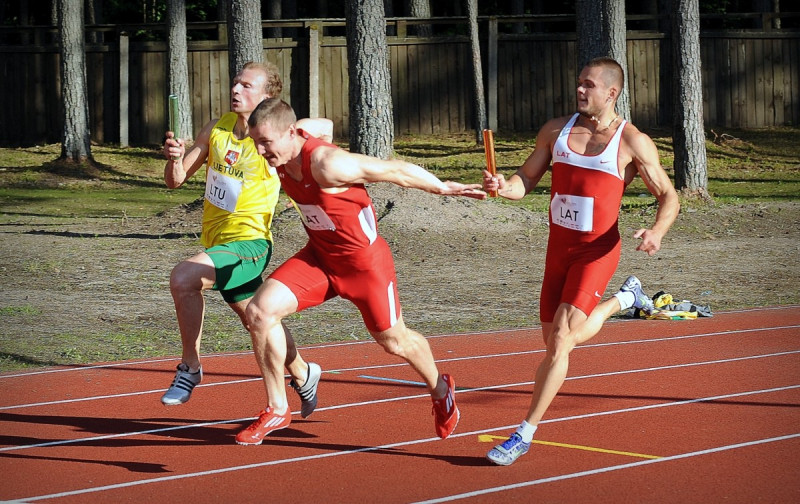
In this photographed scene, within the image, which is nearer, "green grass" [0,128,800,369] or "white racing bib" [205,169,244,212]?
"white racing bib" [205,169,244,212]

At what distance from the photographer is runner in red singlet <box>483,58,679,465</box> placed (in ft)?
18.9

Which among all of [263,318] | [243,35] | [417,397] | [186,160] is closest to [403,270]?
[243,35]

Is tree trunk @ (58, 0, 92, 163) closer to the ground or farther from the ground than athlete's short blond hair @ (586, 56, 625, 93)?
farther from the ground

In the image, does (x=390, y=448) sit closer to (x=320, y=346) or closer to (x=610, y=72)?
(x=610, y=72)

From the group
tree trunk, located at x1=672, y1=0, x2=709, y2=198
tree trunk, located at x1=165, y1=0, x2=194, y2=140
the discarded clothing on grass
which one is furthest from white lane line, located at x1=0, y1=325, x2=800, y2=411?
tree trunk, located at x1=165, y1=0, x2=194, y2=140

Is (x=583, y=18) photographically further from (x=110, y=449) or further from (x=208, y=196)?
(x=110, y=449)

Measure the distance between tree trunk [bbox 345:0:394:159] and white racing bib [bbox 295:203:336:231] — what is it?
917cm

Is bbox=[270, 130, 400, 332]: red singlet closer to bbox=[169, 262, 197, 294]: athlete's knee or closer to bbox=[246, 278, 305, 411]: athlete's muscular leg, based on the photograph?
bbox=[246, 278, 305, 411]: athlete's muscular leg

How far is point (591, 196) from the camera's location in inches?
233

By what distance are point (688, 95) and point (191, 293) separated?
11.9 m

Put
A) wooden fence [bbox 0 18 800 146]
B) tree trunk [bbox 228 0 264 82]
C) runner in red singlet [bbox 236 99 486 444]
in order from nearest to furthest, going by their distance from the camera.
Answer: runner in red singlet [bbox 236 99 486 444], tree trunk [bbox 228 0 264 82], wooden fence [bbox 0 18 800 146]

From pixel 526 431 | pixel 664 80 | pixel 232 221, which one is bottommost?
pixel 526 431

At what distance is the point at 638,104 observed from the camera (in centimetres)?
2594

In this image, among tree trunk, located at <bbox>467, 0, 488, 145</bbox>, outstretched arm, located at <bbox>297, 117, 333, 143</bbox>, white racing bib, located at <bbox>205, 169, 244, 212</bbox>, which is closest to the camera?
outstretched arm, located at <bbox>297, 117, 333, 143</bbox>
